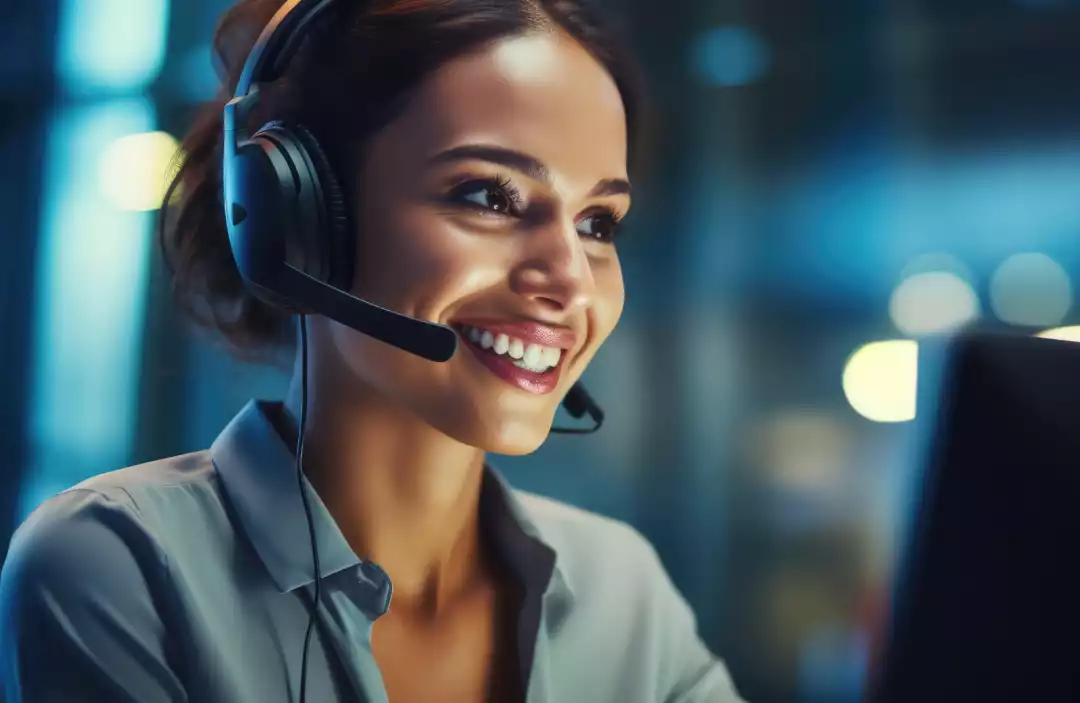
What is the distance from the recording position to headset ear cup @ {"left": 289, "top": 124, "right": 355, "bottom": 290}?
0.77 meters

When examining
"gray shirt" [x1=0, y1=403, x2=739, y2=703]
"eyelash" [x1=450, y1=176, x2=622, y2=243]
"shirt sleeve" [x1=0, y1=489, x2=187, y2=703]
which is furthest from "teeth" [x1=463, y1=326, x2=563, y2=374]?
"shirt sleeve" [x1=0, y1=489, x2=187, y2=703]

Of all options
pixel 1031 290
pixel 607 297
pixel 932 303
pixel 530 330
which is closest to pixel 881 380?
pixel 932 303

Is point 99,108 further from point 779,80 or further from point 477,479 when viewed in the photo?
point 779,80

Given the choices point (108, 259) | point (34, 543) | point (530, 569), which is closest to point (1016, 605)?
point (530, 569)

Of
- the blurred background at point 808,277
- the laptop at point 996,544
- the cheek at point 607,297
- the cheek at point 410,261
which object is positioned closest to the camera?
the laptop at point 996,544

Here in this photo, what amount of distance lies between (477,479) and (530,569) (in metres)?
0.11

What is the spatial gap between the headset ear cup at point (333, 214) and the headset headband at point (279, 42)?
2.1 inches

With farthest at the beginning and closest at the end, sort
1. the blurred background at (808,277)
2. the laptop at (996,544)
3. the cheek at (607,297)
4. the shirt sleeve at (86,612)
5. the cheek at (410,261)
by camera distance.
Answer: the blurred background at (808,277) < the cheek at (607,297) < the cheek at (410,261) < the shirt sleeve at (86,612) < the laptop at (996,544)

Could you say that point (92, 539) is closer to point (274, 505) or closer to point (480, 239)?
point (274, 505)

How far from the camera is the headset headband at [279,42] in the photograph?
78 centimetres

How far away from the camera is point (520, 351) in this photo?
2.71 ft

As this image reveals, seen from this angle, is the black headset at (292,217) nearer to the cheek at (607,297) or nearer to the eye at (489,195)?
the eye at (489,195)

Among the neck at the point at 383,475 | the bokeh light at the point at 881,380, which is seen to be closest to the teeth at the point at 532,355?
the neck at the point at 383,475

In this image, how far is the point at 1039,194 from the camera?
1.10 m
